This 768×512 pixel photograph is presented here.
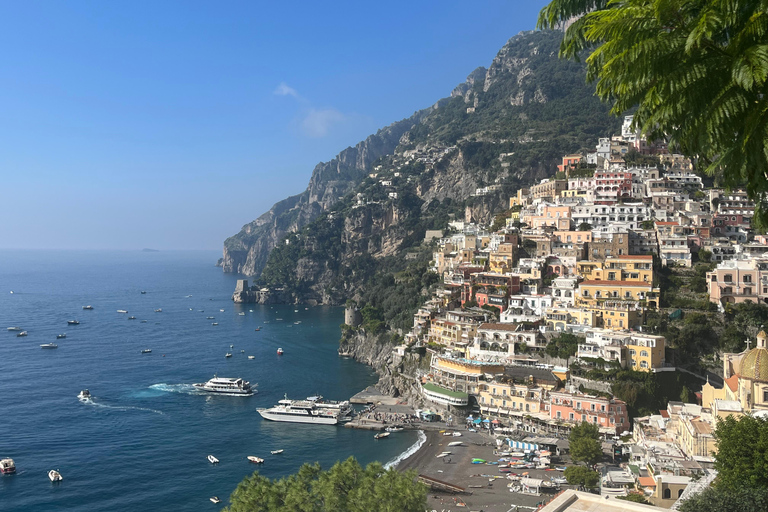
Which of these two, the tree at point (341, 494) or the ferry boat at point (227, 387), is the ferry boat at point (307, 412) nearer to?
the ferry boat at point (227, 387)

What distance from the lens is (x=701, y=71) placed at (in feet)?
13.8

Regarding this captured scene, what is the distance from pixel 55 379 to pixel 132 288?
83779 millimetres

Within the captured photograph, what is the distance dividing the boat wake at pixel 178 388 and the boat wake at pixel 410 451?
69.4ft

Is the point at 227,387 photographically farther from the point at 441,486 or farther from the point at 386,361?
the point at 441,486

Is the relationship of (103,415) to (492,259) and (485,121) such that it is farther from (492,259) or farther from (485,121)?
(485,121)

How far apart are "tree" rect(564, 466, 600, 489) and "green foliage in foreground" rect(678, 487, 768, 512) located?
1119cm

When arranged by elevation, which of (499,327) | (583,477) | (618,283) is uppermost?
→ (618,283)

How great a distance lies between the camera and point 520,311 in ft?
160

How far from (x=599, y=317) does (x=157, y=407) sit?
116 ft

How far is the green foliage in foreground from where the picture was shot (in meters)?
17.7

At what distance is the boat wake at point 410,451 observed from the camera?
117 feet

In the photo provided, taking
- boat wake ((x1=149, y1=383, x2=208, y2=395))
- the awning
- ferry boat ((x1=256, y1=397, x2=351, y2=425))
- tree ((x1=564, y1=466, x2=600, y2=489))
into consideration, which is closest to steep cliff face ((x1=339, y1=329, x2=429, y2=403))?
ferry boat ((x1=256, y1=397, x2=351, y2=425))

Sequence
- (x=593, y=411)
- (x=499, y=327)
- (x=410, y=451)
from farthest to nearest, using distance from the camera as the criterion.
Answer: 1. (x=499, y=327)
2. (x=410, y=451)
3. (x=593, y=411)

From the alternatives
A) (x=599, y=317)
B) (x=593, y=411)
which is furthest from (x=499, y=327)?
(x=593, y=411)
